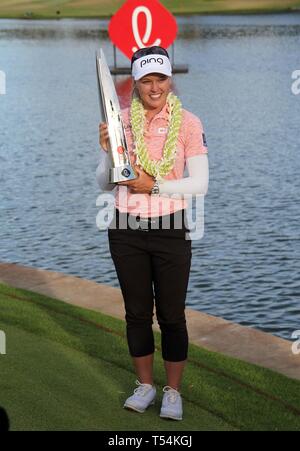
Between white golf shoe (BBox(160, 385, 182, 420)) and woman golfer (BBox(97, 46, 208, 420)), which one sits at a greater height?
woman golfer (BBox(97, 46, 208, 420))

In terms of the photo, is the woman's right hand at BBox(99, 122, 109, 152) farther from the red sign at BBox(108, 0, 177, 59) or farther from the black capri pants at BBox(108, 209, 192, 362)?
the red sign at BBox(108, 0, 177, 59)

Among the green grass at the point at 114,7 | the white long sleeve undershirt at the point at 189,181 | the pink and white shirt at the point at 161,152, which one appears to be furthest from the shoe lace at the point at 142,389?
the green grass at the point at 114,7

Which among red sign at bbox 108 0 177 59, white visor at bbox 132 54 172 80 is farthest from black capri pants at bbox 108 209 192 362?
red sign at bbox 108 0 177 59

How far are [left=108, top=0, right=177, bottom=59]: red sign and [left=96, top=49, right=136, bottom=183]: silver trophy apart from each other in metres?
28.6

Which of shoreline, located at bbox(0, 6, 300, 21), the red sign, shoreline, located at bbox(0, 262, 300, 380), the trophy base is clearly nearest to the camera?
the trophy base

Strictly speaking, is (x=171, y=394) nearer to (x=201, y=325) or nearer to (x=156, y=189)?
(x=156, y=189)

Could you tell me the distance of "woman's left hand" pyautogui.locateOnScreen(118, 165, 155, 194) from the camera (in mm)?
5887

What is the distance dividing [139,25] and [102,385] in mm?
31202

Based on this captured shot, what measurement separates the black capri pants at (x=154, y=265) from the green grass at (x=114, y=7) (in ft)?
A: 447

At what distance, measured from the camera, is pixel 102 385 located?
6.86 meters

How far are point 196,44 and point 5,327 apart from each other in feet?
259

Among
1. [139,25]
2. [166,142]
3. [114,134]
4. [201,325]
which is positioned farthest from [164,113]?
[139,25]

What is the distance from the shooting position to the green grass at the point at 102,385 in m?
6.17

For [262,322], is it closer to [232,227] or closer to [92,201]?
[232,227]
